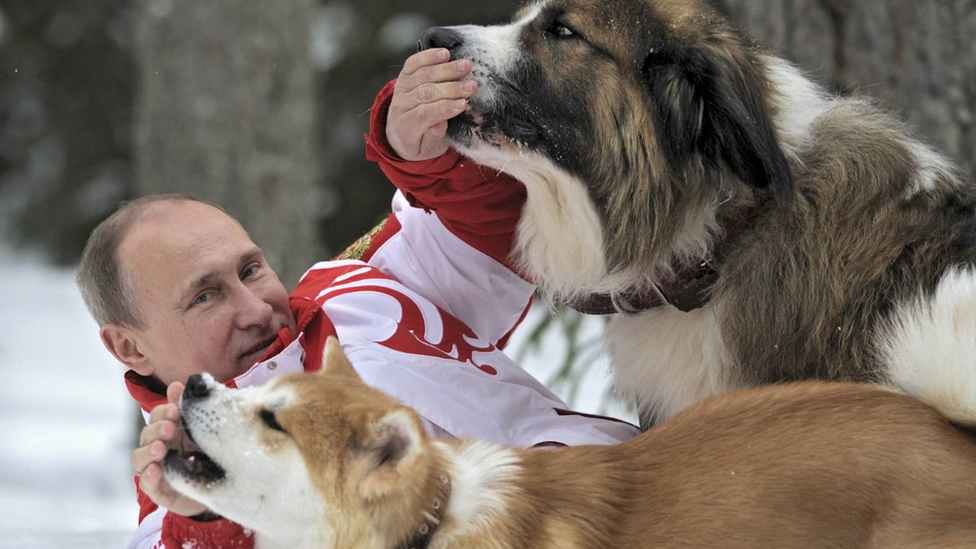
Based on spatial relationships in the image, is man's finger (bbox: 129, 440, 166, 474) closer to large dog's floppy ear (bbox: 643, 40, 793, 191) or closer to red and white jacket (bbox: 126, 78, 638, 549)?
red and white jacket (bbox: 126, 78, 638, 549)

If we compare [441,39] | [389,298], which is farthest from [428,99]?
[389,298]

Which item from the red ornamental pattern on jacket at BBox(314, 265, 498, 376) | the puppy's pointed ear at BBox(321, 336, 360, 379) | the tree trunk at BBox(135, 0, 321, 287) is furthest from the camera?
the tree trunk at BBox(135, 0, 321, 287)

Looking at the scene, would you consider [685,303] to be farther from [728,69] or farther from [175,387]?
[175,387]

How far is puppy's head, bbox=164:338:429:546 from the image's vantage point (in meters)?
2.37

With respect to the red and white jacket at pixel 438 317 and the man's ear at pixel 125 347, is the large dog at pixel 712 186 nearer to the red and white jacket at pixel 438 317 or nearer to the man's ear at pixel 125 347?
the red and white jacket at pixel 438 317

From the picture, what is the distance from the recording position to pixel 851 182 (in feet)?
10.2

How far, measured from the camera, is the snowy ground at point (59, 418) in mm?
7492

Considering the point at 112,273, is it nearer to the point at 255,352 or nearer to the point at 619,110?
the point at 255,352

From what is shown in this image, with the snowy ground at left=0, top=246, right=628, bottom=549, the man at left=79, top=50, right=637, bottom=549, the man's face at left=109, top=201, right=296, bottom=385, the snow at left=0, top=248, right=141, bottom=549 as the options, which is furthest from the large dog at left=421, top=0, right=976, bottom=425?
the snow at left=0, top=248, right=141, bottom=549

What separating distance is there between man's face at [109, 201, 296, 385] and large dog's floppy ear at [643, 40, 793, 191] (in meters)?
1.26

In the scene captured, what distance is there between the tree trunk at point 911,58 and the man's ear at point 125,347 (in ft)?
8.39

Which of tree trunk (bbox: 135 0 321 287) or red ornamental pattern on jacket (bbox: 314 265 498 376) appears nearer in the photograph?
red ornamental pattern on jacket (bbox: 314 265 498 376)

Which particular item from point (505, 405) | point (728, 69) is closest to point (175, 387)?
point (505, 405)

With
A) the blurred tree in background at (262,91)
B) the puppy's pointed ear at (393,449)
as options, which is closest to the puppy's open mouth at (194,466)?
the puppy's pointed ear at (393,449)
